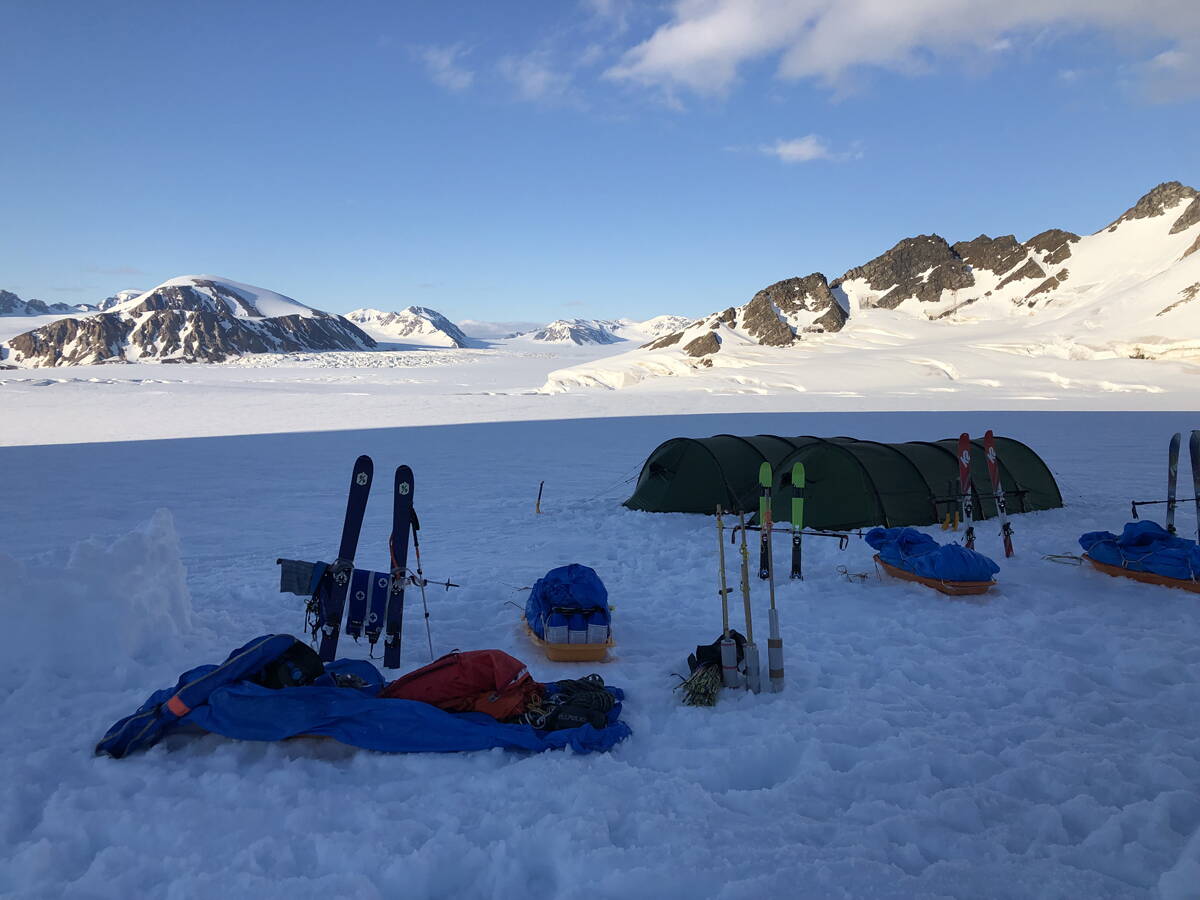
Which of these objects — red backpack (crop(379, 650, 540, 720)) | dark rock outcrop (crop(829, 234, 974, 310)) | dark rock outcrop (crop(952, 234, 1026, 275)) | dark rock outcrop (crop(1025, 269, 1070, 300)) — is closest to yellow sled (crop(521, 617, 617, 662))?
red backpack (crop(379, 650, 540, 720))

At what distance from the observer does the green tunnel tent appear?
1092 cm

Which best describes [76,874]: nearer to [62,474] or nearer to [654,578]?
[654,578]

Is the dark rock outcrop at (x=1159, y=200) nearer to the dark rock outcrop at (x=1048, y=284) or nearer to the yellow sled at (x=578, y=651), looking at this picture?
the dark rock outcrop at (x=1048, y=284)

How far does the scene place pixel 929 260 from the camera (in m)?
121

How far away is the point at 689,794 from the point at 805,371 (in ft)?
184

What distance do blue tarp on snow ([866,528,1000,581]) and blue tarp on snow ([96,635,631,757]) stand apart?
4.55 meters

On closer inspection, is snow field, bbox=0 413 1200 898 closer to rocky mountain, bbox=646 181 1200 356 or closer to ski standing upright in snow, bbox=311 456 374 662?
ski standing upright in snow, bbox=311 456 374 662

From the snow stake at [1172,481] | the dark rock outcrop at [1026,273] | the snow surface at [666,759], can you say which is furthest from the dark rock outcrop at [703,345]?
the snow surface at [666,759]

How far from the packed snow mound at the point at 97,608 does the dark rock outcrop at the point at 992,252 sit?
130 meters

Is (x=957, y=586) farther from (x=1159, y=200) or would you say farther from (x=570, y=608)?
(x=1159, y=200)

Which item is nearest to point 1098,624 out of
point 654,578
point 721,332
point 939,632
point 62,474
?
point 939,632

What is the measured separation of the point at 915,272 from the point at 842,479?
122071 millimetres

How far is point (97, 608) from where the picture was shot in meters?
5.58

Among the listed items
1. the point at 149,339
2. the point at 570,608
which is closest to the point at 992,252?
the point at 570,608
